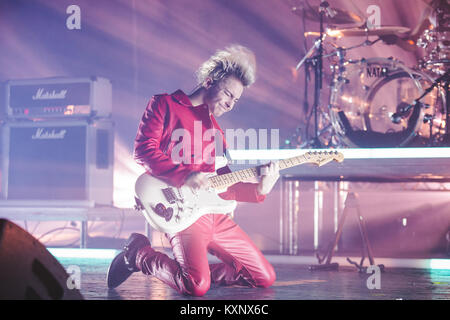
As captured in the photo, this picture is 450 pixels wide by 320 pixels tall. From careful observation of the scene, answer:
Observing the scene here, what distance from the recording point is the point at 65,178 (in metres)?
4.68

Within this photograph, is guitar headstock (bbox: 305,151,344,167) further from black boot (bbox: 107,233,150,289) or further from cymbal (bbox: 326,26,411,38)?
cymbal (bbox: 326,26,411,38)

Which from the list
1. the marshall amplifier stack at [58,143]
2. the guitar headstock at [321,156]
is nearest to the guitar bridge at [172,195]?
the guitar headstock at [321,156]

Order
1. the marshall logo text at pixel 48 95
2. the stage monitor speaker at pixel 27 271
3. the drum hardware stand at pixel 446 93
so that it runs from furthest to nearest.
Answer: the marshall logo text at pixel 48 95
the drum hardware stand at pixel 446 93
the stage monitor speaker at pixel 27 271

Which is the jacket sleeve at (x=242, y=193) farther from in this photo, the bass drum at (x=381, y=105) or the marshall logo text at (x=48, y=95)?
the marshall logo text at (x=48, y=95)

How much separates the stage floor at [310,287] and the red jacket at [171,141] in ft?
1.88

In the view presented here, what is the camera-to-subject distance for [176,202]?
9.46ft

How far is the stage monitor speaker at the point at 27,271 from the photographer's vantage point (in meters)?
1.67

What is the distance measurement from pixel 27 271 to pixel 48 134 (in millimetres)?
3192

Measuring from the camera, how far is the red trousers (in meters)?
2.89

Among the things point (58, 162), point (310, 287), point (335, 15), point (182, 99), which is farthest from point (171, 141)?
point (335, 15)

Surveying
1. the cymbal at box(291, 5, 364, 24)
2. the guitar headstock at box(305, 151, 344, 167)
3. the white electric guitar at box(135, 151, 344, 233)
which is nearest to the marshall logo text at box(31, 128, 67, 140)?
the white electric guitar at box(135, 151, 344, 233)
